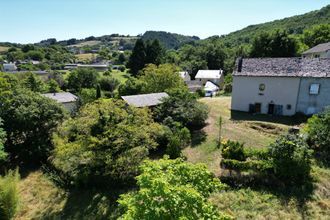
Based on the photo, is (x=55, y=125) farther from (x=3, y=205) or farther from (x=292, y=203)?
(x=292, y=203)

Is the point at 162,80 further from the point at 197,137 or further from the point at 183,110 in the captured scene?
the point at 197,137

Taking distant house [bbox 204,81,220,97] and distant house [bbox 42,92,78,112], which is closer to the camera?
distant house [bbox 42,92,78,112]

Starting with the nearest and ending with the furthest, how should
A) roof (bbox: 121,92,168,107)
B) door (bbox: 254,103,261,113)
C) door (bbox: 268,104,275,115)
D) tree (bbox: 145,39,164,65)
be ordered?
roof (bbox: 121,92,168,107) < door (bbox: 268,104,275,115) < door (bbox: 254,103,261,113) < tree (bbox: 145,39,164,65)

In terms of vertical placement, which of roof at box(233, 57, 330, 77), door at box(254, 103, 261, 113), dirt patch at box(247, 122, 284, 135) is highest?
roof at box(233, 57, 330, 77)

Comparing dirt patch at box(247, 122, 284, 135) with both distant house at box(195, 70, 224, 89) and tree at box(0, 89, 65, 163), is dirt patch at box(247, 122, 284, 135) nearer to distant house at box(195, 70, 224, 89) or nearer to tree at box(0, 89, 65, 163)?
tree at box(0, 89, 65, 163)

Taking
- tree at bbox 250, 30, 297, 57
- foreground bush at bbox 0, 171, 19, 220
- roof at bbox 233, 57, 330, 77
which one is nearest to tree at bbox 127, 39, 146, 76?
tree at bbox 250, 30, 297, 57

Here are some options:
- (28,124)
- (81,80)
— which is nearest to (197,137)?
(28,124)

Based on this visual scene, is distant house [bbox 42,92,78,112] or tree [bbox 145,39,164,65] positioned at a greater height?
tree [bbox 145,39,164,65]

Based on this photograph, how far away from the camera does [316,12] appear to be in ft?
435

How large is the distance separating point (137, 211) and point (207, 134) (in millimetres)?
19026

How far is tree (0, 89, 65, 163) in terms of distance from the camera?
81.9ft

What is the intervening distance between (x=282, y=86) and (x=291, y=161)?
15067mm

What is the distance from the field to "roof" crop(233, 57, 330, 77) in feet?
24.9

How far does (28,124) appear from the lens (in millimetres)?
25031
